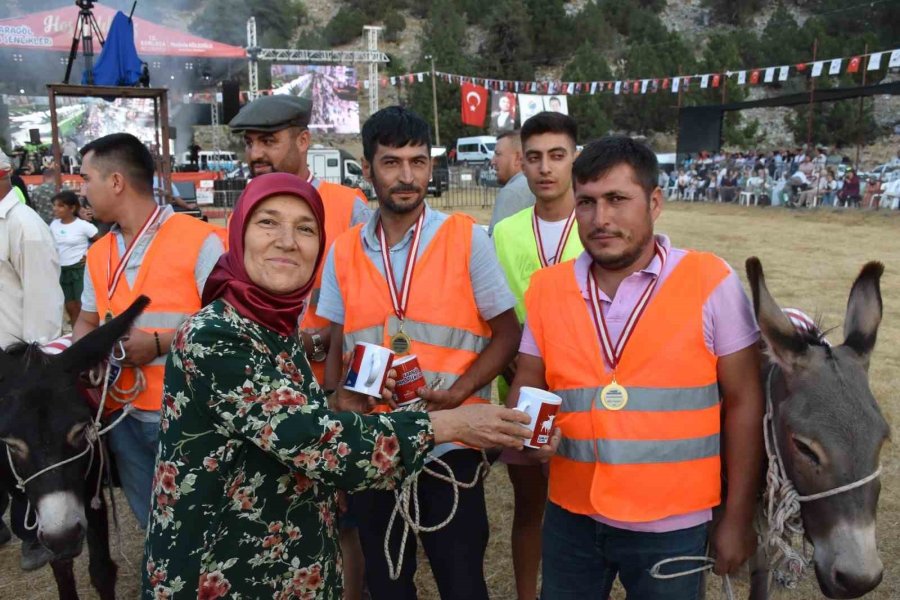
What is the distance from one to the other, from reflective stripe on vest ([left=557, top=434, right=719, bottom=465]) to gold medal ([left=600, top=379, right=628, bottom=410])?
0.12 m

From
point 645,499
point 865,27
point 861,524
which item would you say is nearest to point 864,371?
point 861,524

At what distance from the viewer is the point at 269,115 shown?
382cm

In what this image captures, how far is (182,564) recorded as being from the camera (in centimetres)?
200

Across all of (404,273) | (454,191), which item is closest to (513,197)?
(404,273)

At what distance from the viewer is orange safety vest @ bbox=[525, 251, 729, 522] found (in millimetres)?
2303

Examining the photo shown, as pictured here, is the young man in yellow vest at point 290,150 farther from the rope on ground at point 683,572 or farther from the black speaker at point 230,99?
the black speaker at point 230,99

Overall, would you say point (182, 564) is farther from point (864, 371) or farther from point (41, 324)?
point (41, 324)

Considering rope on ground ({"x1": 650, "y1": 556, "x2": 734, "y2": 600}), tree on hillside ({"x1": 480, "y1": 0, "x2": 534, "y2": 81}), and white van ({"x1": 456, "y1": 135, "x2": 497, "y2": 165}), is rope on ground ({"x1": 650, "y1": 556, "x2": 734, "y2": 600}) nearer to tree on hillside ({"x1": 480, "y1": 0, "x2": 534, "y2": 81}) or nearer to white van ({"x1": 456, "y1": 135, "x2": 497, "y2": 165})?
white van ({"x1": 456, "y1": 135, "x2": 497, "y2": 165})

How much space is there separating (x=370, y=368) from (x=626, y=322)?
3.06ft

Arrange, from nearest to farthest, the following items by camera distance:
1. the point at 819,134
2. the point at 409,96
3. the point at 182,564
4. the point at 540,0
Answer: the point at 182,564
the point at 819,134
the point at 409,96
the point at 540,0

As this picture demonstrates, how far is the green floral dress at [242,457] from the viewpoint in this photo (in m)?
1.93

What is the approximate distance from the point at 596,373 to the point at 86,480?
2809mm

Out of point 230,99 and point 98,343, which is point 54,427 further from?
point 230,99

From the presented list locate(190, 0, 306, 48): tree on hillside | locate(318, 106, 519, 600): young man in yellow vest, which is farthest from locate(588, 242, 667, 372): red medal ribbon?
locate(190, 0, 306, 48): tree on hillside
